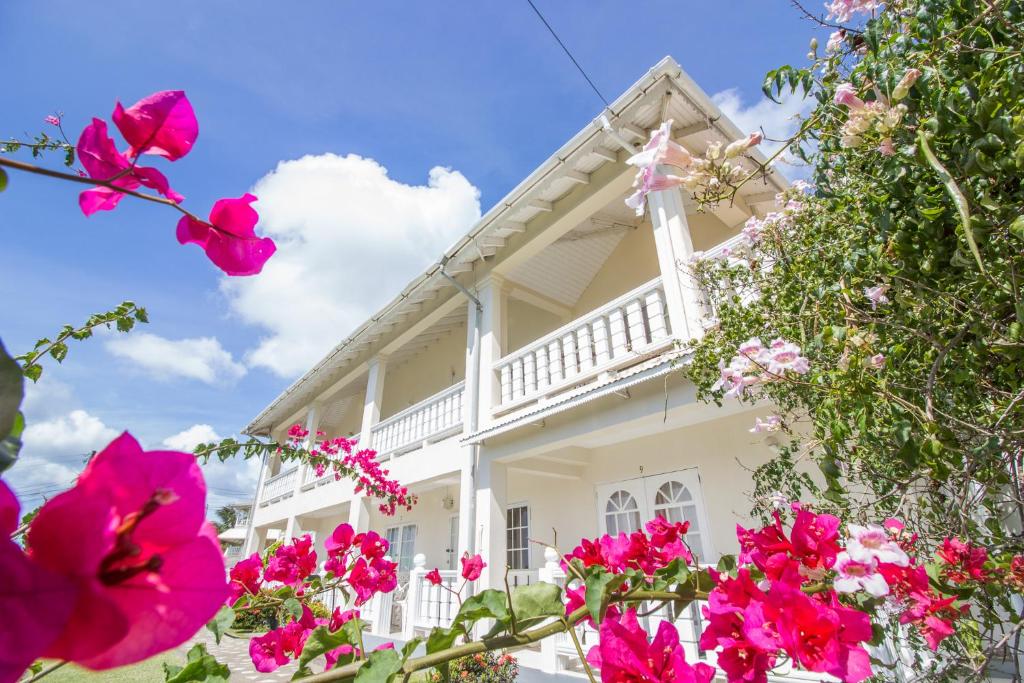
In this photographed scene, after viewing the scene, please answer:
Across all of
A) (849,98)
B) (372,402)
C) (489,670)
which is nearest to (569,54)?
(849,98)

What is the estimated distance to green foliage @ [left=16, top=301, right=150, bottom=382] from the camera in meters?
1.47

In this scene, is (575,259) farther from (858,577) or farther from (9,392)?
(9,392)

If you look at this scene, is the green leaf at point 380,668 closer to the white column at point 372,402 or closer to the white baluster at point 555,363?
the white baluster at point 555,363

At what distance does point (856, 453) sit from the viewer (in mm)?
2184

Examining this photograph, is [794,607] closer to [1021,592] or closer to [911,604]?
[911,604]

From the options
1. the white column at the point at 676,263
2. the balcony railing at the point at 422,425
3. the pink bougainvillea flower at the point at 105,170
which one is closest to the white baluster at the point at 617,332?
the white column at the point at 676,263

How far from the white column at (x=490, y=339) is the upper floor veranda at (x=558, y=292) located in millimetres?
22

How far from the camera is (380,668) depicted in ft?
2.24

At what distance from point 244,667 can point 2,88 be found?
391 inches

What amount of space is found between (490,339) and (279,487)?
31.5 feet

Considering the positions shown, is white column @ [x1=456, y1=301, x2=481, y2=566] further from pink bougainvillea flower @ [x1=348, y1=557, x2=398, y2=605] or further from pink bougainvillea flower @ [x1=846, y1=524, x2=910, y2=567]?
pink bougainvillea flower @ [x1=846, y1=524, x2=910, y2=567]

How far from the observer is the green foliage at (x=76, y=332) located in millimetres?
1468

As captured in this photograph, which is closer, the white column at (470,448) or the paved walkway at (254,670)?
the paved walkway at (254,670)

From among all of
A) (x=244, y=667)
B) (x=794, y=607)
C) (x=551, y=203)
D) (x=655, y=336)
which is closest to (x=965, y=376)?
(x=794, y=607)
